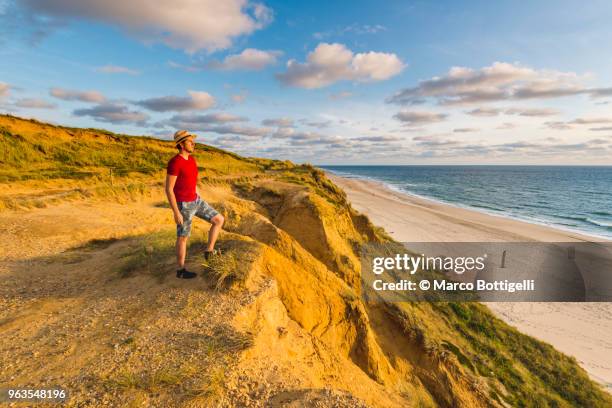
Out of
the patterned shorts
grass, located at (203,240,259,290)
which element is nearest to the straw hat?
the patterned shorts

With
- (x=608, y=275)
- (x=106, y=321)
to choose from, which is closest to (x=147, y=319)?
(x=106, y=321)

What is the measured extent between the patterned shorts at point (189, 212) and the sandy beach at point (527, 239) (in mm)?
18126

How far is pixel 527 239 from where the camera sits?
3369cm

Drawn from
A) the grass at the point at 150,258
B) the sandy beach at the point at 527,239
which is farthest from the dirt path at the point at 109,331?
the sandy beach at the point at 527,239

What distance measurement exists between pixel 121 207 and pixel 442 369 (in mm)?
14166

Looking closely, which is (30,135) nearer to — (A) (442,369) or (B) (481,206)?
(A) (442,369)

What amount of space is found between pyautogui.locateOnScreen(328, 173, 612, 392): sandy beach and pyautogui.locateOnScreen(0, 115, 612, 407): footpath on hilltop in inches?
157

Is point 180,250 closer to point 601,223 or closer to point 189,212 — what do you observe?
point 189,212

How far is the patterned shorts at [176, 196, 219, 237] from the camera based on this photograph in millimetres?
5562

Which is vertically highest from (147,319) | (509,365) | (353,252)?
(147,319)

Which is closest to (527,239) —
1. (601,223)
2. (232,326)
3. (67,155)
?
(601,223)

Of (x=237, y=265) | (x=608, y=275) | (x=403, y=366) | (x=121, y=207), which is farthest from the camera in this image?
(x=608, y=275)

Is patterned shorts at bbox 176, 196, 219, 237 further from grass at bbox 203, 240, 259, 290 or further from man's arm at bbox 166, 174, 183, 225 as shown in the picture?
grass at bbox 203, 240, 259, 290

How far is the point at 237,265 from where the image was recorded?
5.61 m
